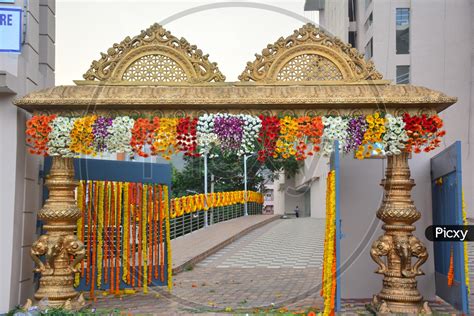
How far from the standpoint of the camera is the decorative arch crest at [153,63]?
6527mm

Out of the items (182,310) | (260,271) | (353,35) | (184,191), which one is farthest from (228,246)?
(353,35)

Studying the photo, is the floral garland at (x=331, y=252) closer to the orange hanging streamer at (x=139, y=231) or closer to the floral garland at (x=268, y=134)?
the floral garland at (x=268, y=134)

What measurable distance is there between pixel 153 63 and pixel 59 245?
7.23 ft

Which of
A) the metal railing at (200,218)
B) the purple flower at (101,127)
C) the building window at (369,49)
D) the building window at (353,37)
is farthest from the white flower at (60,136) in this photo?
the building window at (353,37)

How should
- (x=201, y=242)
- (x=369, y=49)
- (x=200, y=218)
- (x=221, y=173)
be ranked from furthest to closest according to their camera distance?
(x=221, y=173) < (x=369, y=49) < (x=200, y=218) < (x=201, y=242)

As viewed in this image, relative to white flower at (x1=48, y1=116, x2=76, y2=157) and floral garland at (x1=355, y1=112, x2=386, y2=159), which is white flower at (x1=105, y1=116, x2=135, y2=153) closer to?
white flower at (x1=48, y1=116, x2=76, y2=157)

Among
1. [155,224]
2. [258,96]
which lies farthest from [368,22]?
[258,96]

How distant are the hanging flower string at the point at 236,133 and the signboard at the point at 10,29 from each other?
867mm

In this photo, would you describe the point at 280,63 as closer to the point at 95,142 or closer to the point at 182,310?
the point at 95,142

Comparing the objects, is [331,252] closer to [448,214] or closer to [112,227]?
[448,214]

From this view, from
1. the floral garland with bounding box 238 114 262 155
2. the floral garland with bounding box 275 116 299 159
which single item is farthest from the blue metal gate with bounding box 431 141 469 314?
the floral garland with bounding box 238 114 262 155

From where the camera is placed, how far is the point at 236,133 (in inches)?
247

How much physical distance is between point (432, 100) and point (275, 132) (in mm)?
1630

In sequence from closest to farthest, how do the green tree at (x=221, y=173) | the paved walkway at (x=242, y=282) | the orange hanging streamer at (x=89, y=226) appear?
1. the paved walkway at (x=242, y=282)
2. the orange hanging streamer at (x=89, y=226)
3. the green tree at (x=221, y=173)
